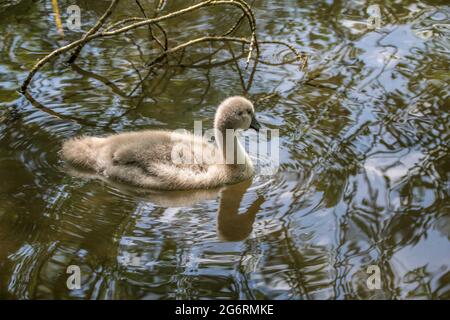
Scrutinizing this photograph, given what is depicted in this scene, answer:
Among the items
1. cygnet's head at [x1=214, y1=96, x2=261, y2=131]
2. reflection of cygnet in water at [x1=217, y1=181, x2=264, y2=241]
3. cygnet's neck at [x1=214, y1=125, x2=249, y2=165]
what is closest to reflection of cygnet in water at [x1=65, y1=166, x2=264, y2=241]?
reflection of cygnet in water at [x1=217, y1=181, x2=264, y2=241]

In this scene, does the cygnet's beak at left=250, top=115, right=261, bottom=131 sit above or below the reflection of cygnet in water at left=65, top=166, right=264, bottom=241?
above

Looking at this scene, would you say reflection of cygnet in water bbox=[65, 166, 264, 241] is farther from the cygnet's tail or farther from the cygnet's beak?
the cygnet's beak

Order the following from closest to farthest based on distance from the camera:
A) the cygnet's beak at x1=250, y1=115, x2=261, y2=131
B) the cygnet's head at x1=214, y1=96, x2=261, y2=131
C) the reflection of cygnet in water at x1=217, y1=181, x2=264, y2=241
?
the reflection of cygnet in water at x1=217, y1=181, x2=264, y2=241, the cygnet's head at x1=214, y1=96, x2=261, y2=131, the cygnet's beak at x1=250, y1=115, x2=261, y2=131

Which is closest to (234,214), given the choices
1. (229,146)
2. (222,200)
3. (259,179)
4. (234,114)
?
(222,200)

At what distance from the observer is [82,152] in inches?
222

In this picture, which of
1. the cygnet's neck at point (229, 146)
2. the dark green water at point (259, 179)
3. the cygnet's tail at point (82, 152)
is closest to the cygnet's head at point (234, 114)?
the cygnet's neck at point (229, 146)

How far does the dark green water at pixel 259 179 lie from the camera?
169 inches

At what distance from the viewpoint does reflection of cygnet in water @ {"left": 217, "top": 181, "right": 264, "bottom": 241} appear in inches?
189

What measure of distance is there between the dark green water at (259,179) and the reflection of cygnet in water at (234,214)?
0.05 feet

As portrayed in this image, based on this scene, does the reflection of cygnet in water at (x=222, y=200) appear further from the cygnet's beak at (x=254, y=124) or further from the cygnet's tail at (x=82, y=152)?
the cygnet's beak at (x=254, y=124)

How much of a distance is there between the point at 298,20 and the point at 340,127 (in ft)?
9.13

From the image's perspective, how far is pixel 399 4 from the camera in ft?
28.8

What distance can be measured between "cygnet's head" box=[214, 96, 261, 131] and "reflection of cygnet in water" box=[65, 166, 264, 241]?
0.48m
